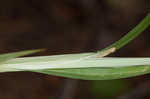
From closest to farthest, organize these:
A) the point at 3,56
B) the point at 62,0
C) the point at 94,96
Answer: the point at 3,56, the point at 94,96, the point at 62,0

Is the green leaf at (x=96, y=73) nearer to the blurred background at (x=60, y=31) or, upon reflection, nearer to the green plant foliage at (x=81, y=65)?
the green plant foliage at (x=81, y=65)

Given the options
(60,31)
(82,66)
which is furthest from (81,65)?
(60,31)

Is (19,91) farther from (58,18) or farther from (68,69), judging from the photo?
(68,69)

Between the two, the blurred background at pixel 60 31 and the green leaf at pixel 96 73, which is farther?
the blurred background at pixel 60 31

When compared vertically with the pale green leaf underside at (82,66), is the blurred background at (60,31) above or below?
above

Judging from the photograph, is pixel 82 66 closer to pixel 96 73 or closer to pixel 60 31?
pixel 96 73

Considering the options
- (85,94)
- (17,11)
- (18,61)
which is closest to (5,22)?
(17,11)

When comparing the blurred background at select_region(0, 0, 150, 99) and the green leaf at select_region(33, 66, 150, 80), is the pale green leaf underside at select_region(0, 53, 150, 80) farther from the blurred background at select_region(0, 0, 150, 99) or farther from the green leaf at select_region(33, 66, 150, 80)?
the blurred background at select_region(0, 0, 150, 99)

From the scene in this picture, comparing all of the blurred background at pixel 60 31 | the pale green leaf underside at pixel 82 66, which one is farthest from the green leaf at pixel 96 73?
the blurred background at pixel 60 31

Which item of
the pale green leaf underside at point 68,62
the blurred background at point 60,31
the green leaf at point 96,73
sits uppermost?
the blurred background at point 60,31
